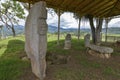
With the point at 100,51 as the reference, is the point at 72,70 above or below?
below

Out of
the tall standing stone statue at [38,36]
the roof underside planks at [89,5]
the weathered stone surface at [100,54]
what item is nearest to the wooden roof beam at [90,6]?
the roof underside planks at [89,5]

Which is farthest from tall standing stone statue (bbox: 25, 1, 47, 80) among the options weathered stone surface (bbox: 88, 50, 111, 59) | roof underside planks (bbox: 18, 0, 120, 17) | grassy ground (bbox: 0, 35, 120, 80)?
weathered stone surface (bbox: 88, 50, 111, 59)

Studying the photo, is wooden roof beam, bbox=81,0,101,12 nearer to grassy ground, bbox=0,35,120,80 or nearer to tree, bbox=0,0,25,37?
grassy ground, bbox=0,35,120,80

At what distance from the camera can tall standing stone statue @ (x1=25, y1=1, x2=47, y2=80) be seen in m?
9.14

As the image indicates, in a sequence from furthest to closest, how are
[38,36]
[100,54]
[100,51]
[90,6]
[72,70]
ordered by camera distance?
[90,6] < [100,54] < [100,51] < [72,70] < [38,36]

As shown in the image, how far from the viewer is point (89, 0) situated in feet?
42.3

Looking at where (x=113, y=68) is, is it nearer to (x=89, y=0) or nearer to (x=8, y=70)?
(x=89, y=0)

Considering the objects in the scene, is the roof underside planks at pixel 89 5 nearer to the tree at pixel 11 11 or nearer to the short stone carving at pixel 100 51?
the short stone carving at pixel 100 51

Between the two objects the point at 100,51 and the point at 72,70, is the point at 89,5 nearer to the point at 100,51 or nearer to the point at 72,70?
the point at 100,51

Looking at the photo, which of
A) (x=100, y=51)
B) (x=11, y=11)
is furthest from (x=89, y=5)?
(x=11, y=11)

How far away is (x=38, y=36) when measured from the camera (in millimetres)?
9141

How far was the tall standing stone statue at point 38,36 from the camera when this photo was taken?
9141 mm

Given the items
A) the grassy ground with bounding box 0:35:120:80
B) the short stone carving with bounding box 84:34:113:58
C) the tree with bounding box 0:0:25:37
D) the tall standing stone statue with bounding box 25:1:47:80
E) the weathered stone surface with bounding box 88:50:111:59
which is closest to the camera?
the tall standing stone statue with bounding box 25:1:47:80

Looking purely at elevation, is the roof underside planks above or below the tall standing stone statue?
above
